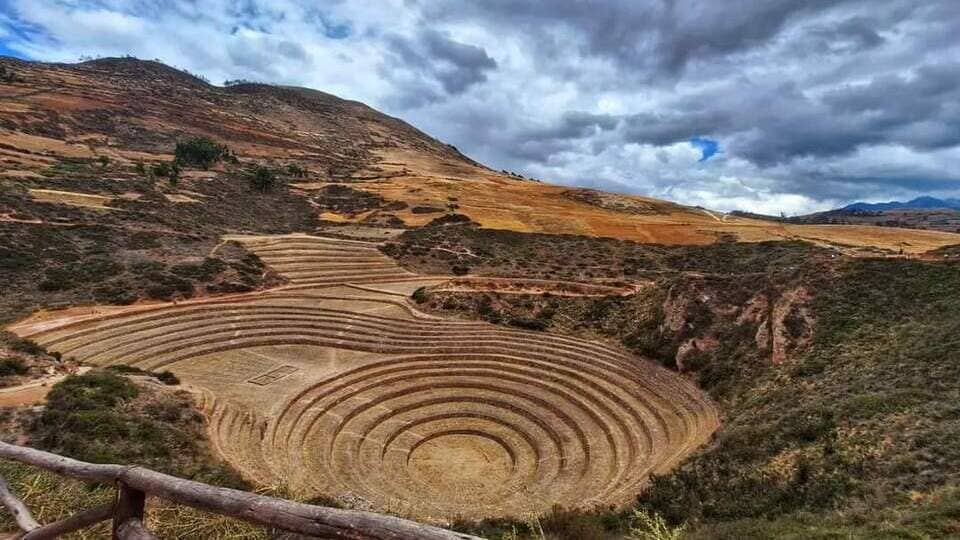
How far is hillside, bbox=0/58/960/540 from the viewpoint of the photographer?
12259mm

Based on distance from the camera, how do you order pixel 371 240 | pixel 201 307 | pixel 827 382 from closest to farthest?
pixel 827 382 < pixel 201 307 < pixel 371 240

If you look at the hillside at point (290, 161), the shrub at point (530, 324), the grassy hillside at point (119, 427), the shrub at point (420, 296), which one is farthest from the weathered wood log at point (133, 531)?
the hillside at point (290, 161)

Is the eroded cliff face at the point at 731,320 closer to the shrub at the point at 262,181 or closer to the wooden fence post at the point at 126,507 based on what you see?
the wooden fence post at the point at 126,507

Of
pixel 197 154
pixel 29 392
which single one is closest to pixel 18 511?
pixel 29 392

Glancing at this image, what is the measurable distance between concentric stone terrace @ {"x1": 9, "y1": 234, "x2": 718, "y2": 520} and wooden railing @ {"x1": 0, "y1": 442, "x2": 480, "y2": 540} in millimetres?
11282

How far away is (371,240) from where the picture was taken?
167 feet

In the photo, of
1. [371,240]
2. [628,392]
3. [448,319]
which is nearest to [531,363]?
[628,392]

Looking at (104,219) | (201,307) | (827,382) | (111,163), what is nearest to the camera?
(827,382)

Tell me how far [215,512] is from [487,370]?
70.2 ft

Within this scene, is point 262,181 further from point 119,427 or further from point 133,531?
point 133,531

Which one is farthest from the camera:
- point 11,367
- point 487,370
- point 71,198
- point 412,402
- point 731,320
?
point 71,198

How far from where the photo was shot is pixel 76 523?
452 centimetres

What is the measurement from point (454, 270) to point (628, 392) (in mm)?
22122

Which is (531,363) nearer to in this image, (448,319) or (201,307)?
(448,319)
